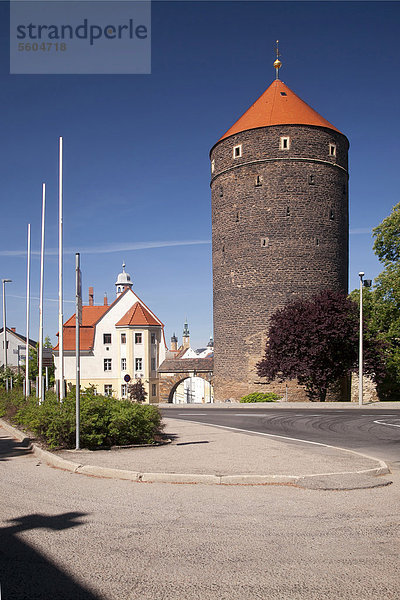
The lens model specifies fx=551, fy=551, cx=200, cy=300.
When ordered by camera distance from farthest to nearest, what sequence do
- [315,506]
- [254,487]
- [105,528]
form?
[254,487], [315,506], [105,528]

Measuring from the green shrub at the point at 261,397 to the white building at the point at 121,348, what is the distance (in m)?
21.8

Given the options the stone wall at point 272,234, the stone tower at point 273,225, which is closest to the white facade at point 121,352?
the stone tower at point 273,225

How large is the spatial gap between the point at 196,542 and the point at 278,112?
39931 millimetres

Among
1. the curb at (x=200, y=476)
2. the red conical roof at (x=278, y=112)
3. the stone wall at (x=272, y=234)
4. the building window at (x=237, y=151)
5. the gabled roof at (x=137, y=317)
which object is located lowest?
the curb at (x=200, y=476)

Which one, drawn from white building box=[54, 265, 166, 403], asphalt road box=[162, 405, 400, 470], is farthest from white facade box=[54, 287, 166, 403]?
asphalt road box=[162, 405, 400, 470]

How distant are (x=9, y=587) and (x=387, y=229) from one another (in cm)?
3238

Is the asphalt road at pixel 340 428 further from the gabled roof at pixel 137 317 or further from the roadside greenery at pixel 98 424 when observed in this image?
the gabled roof at pixel 137 317

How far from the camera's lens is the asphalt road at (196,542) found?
4.47 metres

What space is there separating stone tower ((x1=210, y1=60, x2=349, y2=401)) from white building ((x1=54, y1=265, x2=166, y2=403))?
18.2m

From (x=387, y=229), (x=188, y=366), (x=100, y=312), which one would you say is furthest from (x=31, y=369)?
(x=387, y=229)

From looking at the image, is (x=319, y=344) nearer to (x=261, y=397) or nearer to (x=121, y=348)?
(x=261, y=397)

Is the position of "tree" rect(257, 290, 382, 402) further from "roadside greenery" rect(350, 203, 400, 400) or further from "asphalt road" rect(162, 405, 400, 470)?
"asphalt road" rect(162, 405, 400, 470)

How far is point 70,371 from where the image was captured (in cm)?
6156

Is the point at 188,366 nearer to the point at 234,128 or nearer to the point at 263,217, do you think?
the point at 263,217
